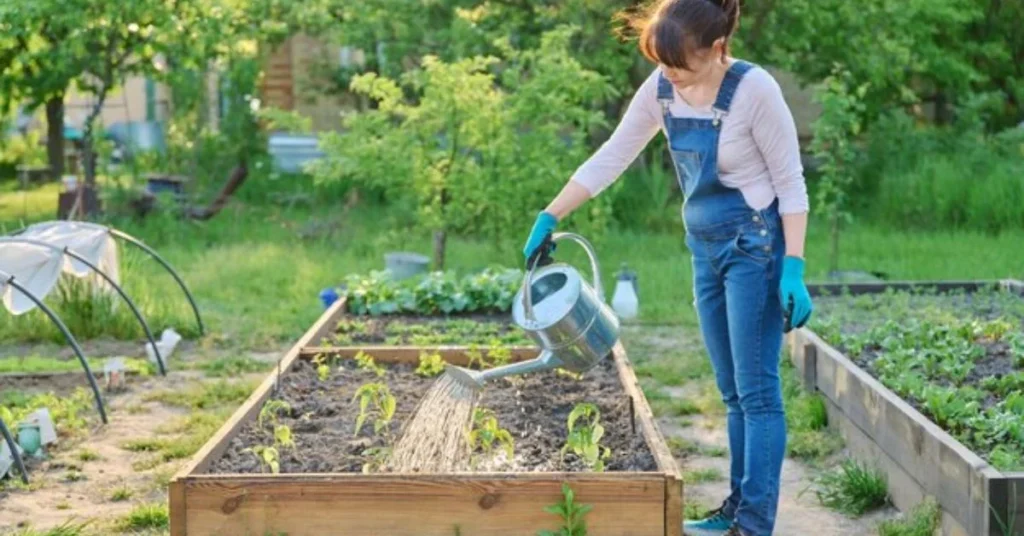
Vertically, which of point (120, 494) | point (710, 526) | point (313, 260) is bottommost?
point (313, 260)

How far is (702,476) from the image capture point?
5648 millimetres

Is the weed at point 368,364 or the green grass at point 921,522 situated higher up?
the weed at point 368,364

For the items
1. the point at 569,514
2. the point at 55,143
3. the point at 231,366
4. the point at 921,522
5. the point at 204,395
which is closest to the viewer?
the point at 569,514

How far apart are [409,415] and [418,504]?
3.55 feet

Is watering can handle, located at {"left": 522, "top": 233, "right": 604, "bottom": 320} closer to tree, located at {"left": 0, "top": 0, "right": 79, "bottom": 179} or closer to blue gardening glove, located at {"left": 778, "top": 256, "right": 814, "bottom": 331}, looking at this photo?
blue gardening glove, located at {"left": 778, "top": 256, "right": 814, "bottom": 331}

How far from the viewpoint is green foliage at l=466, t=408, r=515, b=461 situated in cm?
461

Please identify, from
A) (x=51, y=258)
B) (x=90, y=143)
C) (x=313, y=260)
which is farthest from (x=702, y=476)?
(x=90, y=143)

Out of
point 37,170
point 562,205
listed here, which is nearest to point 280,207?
point 37,170

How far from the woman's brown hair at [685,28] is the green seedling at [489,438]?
3.95 ft

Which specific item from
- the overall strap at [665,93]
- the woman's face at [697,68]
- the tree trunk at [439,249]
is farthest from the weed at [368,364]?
the tree trunk at [439,249]

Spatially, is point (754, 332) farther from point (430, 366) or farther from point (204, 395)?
point (204, 395)

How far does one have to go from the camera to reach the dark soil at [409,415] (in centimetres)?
461

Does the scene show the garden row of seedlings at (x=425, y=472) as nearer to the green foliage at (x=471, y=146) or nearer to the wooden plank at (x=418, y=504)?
the wooden plank at (x=418, y=504)

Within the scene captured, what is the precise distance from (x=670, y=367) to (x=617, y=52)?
559 cm
